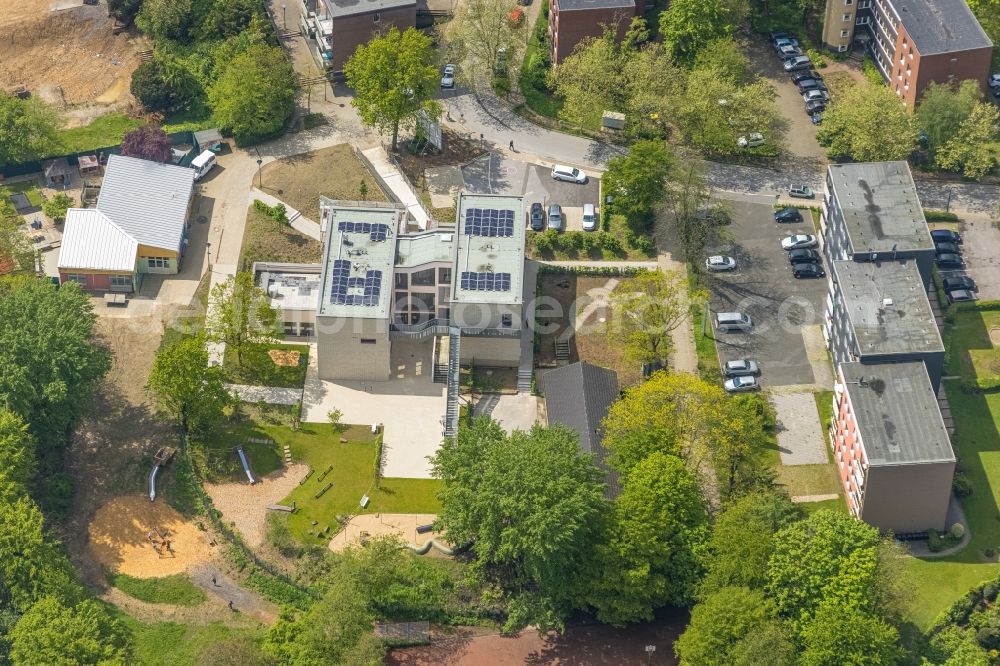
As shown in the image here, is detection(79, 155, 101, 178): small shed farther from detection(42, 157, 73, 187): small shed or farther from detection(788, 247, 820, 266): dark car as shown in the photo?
detection(788, 247, 820, 266): dark car

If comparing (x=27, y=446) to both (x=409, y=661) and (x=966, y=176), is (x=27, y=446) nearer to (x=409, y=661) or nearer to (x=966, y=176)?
(x=409, y=661)

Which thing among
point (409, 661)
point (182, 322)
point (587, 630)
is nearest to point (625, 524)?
point (587, 630)

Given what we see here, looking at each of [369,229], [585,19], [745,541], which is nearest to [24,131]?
[369,229]

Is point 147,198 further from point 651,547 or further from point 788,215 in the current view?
point 651,547

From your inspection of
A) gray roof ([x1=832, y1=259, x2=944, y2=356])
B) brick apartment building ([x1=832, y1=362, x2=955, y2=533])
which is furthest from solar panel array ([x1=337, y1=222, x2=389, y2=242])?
brick apartment building ([x1=832, y1=362, x2=955, y2=533])

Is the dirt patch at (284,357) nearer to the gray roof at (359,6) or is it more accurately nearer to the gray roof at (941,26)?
the gray roof at (359,6)

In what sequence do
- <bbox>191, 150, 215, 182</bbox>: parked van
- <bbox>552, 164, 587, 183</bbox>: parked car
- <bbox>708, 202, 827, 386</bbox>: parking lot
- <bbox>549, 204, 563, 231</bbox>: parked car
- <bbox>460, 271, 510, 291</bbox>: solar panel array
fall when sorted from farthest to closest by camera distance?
<bbox>191, 150, 215, 182</bbox>: parked van < <bbox>552, 164, 587, 183</bbox>: parked car < <bbox>549, 204, 563, 231</bbox>: parked car < <bbox>708, 202, 827, 386</bbox>: parking lot < <bbox>460, 271, 510, 291</bbox>: solar panel array
